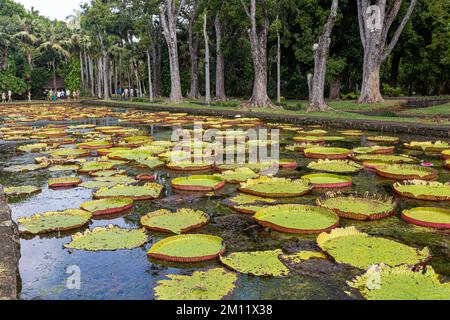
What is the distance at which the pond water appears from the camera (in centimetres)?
318

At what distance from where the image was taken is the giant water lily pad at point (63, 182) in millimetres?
6328

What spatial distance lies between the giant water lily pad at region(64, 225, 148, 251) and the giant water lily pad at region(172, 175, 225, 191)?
68.0 inches

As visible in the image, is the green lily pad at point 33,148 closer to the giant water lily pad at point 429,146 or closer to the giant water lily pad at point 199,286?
the giant water lily pad at point 199,286

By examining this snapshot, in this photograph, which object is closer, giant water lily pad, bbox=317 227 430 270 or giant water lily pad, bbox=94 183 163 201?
giant water lily pad, bbox=317 227 430 270

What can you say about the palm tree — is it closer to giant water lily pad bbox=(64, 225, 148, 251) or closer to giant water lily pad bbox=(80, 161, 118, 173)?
giant water lily pad bbox=(80, 161, 118, 173)

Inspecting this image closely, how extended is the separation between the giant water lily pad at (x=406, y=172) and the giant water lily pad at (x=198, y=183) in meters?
2.52

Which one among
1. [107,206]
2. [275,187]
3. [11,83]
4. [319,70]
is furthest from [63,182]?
[11,83]

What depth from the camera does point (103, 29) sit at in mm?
33938

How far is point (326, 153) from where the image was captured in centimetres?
827

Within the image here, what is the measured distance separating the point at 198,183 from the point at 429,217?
3.03m

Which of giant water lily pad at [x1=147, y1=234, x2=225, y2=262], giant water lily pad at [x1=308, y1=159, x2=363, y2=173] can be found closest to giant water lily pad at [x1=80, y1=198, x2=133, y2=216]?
giant water lily pad at [x1=147, y1=234, x2=225, y2=262]

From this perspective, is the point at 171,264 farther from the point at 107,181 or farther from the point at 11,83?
the point at 11,83

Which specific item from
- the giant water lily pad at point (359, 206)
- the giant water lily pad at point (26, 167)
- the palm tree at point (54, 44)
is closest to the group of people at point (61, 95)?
the palm tree at point (54, 44)
